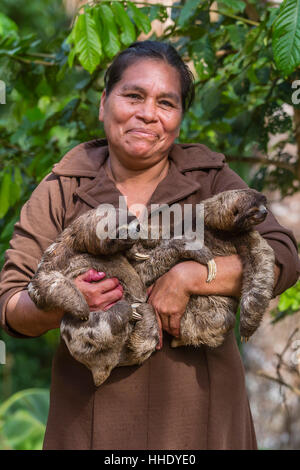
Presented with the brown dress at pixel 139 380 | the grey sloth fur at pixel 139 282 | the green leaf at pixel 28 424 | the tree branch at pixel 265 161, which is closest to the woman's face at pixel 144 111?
the brown dress at pixel 139 380

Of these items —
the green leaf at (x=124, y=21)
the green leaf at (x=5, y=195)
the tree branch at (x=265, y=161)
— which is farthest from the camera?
the tree branch at (x=265, y=161)

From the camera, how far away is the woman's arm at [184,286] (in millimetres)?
2238

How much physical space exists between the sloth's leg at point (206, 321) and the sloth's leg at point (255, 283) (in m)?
0.11

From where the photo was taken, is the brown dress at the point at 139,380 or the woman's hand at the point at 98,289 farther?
the brown dress at the point at 139,380

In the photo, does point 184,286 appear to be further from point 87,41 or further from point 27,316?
point 87,41

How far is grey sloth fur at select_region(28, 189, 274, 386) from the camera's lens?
6.87ft

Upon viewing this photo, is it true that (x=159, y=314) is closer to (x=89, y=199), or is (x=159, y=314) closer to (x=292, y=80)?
(x=89, y=199)

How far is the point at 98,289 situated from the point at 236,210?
635 millimetres

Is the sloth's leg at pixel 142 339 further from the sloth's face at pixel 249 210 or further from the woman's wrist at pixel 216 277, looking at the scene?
the sloth's face at pixel 249 210

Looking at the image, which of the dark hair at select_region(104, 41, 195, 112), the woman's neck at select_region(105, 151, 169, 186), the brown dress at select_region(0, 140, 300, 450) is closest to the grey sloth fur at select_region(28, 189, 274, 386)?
the brown dress at select_region(0, 140, 300, 450)

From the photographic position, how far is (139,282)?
2320 millimetres

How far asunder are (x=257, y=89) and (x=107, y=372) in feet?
10.2

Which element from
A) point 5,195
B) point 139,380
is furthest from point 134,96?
point 5,195

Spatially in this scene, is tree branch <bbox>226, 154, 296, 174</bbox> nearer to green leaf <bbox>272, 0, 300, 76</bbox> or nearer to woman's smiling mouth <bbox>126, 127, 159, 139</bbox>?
green leaf <bbox>272, 0, 300, 76</bbox>
